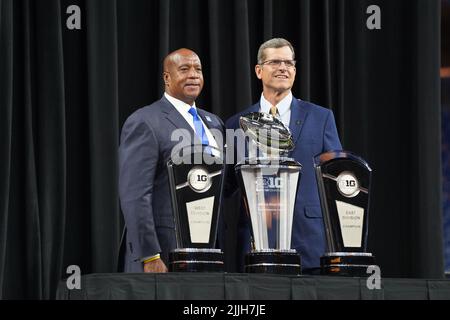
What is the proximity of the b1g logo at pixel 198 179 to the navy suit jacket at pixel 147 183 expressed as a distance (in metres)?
0.35

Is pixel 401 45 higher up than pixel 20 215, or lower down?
higher up

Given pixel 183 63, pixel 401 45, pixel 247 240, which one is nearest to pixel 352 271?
pixel 247 240

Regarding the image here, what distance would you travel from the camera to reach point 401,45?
3781 mm

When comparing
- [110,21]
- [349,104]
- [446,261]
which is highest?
[110,21]

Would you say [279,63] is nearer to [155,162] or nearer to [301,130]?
[301,130]

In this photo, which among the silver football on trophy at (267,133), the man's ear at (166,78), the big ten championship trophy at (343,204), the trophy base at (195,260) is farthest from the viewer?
the man's ear at (166,78)

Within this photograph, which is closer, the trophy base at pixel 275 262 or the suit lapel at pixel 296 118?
the trophy base at pixel 275 262

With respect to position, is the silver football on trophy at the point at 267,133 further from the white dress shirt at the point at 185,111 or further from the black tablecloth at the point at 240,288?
the black tablecloth at the point at 240,288

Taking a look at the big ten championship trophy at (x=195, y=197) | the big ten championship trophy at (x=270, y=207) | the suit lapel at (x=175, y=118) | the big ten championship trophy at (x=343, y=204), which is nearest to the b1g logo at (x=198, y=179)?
the big ten championship trophy at (x=195, y=197)

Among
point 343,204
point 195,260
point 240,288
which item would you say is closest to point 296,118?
point 343,204

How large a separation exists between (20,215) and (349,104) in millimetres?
1269

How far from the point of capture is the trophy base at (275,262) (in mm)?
2510

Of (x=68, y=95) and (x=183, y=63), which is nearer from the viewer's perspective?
(x=183, y=63)
